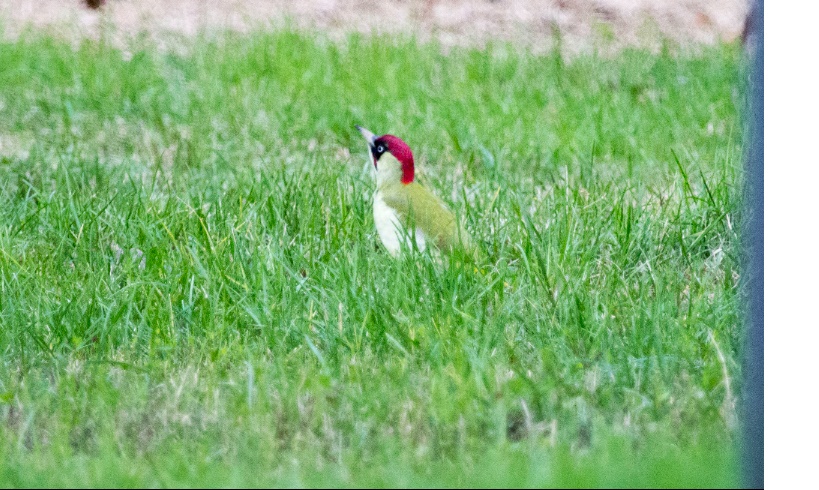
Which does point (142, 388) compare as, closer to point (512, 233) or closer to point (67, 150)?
point (512, 233)

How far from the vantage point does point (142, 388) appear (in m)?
2.35

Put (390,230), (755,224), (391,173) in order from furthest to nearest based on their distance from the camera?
(391,173), (390,230), (755,224)

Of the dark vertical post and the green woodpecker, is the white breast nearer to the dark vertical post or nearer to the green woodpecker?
the green woodpecker

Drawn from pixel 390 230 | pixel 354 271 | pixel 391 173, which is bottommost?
pixel 354 271

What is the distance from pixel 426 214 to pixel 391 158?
272 millimetres

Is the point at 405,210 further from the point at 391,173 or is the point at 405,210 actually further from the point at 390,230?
the point at 391,173

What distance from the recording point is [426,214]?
Answer: 297 centimetres

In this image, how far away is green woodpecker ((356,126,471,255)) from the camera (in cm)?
290

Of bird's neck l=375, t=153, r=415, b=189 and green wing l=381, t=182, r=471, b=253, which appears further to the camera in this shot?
bird's neck l=375, t=153, r=415, b=189

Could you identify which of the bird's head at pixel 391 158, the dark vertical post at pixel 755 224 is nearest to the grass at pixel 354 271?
the dark vertical post at pixel 755 224

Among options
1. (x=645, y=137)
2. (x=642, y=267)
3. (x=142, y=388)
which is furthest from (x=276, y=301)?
(x=645, y=137)

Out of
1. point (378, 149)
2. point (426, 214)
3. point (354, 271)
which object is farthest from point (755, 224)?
point (378, 149)

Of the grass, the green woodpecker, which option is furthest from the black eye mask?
the grass

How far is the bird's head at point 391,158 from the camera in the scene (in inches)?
122
